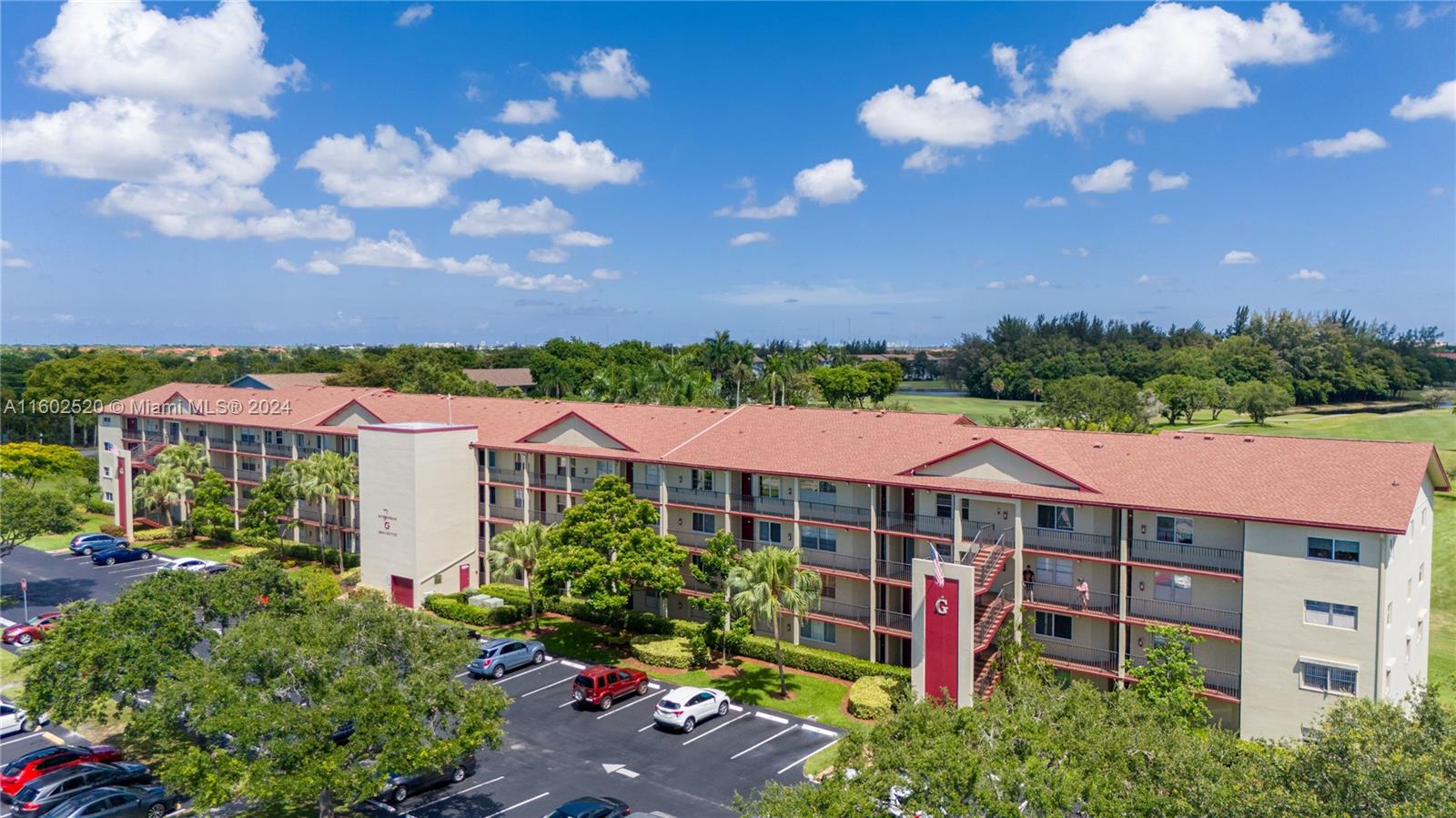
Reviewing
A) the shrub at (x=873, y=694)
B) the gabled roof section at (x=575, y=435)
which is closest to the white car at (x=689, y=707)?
the shrub at (x=873, y=694)

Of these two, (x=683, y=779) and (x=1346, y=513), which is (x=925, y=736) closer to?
(x=683, y=779)

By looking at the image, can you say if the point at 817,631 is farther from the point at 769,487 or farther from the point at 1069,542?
the point at 1069,542

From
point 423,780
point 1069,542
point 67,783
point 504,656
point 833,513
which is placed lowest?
point 423,780

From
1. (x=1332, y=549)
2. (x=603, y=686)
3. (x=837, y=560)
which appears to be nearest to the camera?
(x=1332, y=549)

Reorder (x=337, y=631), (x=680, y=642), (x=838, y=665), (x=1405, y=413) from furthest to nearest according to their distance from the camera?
(x=1405, y=413)
(x=680, y=642)
(x=838, y=665)
(x=337, y=631)

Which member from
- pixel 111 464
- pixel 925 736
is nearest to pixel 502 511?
pixel 925 736

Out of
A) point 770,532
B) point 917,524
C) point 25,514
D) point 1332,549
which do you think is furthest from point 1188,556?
point 25,514
